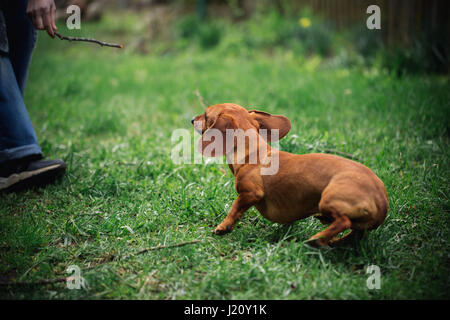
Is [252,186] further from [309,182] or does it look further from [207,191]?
[207,191]

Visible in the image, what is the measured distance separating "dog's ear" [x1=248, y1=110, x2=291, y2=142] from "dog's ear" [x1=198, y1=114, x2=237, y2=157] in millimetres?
223

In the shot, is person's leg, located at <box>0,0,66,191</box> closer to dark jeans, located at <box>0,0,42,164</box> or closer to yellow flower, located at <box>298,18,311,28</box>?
dark jeans, located at <box>0,0,42,164</box>

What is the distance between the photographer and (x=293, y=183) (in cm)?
183

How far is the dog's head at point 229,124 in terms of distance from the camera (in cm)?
193

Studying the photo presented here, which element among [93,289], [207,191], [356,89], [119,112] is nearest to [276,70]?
[356,89]

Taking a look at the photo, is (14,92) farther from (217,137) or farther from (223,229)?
(223,229)

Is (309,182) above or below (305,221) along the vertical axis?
above

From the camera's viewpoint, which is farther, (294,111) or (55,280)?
(294,111)

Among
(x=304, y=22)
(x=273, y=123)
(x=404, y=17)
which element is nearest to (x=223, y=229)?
(x=273, y=123)

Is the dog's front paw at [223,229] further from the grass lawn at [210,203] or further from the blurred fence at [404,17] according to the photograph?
the blurred fence at [404,17]

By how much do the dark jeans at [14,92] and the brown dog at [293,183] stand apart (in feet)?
4.73
